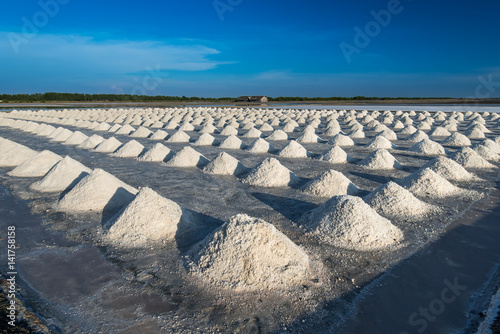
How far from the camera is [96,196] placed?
14.0ft

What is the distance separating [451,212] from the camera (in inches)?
160

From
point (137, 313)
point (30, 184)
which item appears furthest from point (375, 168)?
point (30, 184)

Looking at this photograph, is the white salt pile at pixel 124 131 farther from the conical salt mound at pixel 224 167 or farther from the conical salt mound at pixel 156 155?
the conical salt mound at pixel 224 167

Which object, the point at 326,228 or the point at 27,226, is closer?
the point at 326,228

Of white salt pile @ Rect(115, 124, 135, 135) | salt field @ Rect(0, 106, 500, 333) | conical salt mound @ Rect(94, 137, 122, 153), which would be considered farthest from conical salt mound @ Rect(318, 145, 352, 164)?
white salt pile @ Rect(115, 124, 135, 135)

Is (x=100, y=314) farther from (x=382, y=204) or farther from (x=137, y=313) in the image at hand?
(x=382, y=204)

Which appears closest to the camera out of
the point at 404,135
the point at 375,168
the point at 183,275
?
the point at 183,275

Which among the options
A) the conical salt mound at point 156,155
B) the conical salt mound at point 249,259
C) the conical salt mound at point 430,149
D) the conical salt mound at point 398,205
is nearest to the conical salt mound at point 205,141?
the conical salt mound at point 156,155

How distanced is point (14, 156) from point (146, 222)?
5.36 metres

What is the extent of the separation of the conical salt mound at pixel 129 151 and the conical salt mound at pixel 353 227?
228 inches

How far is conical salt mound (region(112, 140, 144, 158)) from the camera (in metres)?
8.03

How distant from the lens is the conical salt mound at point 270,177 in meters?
5.41

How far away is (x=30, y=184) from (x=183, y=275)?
13.6 ft

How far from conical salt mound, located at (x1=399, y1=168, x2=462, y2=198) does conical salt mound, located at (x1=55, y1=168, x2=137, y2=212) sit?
4066mm
